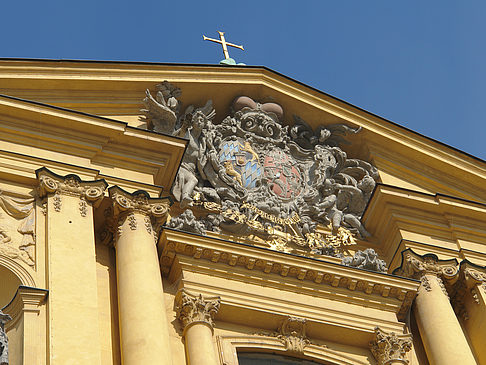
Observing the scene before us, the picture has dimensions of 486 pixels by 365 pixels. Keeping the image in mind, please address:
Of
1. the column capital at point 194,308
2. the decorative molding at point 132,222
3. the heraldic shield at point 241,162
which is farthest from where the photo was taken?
the heraldic shield at point 241,162

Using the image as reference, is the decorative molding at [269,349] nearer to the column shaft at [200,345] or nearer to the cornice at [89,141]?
the column shaft at [200,345]

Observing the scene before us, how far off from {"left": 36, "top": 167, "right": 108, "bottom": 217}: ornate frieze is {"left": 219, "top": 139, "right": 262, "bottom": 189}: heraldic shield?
92.6 inches

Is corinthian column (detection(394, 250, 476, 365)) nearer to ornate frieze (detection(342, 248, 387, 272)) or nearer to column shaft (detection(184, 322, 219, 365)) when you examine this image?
ornate frieze (detection(342, 248, 387, 272))

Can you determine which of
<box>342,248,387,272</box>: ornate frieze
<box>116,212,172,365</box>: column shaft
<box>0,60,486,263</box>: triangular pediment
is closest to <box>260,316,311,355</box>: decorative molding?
<box>342,248,387,272</box>: ornate frieze

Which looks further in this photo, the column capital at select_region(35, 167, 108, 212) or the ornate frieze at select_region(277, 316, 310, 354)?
the ornate frieze at select_region(277, 316, 310, 354)

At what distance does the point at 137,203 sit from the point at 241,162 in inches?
90.4

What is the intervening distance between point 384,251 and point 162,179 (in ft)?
11.3

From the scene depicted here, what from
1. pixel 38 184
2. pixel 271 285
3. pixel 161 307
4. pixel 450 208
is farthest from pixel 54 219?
pixel 450 208

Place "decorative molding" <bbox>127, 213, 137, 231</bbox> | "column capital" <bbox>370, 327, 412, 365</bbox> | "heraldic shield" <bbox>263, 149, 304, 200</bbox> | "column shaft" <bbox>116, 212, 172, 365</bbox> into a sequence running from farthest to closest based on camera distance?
"heraldic shield" <bbox>263, 149, 304, 200</bbox>, "column capital" <bbox>370, 327, 412, 365</bbox>, "decorative molding" <bbox>127, 213, 137, 231</bbox>, "column shaft" <bbox>116, 212, 172, 365</bbox>

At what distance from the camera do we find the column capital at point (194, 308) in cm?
1395

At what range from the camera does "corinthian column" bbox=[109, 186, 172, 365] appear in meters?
12.8

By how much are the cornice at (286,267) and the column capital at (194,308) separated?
639 millimetres

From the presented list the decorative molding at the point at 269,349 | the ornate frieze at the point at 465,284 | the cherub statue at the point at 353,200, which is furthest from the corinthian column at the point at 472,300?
the decorative molding at the point at 269,349

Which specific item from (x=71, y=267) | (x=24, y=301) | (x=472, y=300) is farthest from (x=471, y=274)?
(x=24, y=301)
